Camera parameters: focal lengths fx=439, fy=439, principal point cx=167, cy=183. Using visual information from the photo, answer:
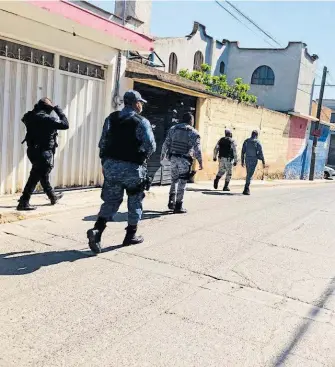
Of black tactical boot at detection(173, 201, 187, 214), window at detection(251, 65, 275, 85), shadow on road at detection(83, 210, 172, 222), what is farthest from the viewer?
window at detection(251, 65, 275, 85)

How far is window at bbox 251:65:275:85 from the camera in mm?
31672

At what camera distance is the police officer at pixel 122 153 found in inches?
198

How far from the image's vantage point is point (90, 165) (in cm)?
949

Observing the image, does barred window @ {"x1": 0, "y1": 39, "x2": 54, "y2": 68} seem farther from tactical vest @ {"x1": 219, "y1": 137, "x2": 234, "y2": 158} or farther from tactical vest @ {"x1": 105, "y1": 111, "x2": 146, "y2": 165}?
tactical vest @ {"x1": 219, "y1": 137, "x2": 234, "y2": 158}

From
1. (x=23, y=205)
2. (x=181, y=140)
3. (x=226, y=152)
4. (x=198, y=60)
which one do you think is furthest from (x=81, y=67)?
(x=198, y=60)

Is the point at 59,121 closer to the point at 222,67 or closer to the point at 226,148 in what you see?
the point at 226,148

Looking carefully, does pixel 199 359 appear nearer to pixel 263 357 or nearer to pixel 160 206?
pixel 263 357

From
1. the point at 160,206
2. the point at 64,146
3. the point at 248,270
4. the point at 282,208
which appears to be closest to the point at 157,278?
the point at 248,270

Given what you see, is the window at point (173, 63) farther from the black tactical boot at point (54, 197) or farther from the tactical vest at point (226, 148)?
the black tactical boot at point (54, 197)

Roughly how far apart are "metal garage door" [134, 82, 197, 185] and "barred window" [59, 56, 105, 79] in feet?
4.12

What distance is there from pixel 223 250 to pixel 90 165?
458 centimetres

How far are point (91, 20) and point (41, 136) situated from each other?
2.21m

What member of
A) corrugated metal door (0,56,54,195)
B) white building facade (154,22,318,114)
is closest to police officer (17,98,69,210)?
corrugated metal door (0,56,54,195)

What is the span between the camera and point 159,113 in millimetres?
11359
